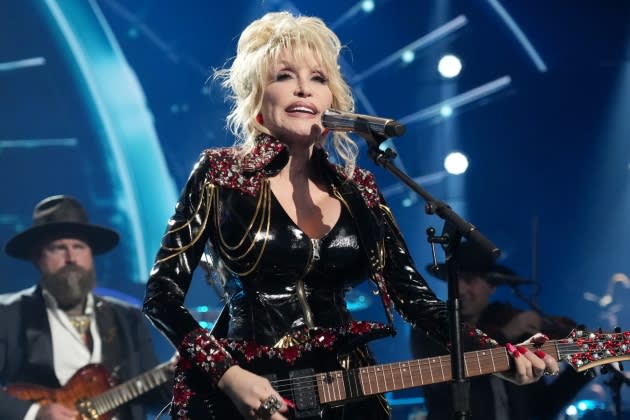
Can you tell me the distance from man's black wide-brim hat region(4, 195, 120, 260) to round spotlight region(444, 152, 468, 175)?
221 centimetres

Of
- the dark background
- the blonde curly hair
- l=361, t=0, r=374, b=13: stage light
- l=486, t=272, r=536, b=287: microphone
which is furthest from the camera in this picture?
l=361, t=0, r=374, b=13: stage light

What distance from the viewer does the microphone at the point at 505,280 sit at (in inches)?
210

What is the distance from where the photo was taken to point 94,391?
4.73m

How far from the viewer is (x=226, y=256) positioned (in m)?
2.33

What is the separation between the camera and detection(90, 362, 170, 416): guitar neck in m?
4.74

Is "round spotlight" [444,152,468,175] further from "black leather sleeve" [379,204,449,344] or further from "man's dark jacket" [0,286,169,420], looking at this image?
"black leather sleeve" [379,204,449,344]

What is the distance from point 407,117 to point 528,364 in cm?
356

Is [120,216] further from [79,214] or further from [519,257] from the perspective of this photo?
[519,257]

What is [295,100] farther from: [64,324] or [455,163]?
[455,163]

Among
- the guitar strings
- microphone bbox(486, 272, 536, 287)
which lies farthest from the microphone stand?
microphone bbox(486, 272, 536, 287)

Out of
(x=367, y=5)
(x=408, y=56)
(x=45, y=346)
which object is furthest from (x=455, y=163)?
(x=45, y=346)

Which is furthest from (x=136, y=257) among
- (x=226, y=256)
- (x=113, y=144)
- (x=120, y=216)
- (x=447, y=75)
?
(x=226, y=256)

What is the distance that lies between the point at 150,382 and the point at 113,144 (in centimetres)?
137

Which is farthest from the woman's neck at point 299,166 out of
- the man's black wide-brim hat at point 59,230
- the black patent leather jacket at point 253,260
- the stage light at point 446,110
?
the stage light at point 446,110
